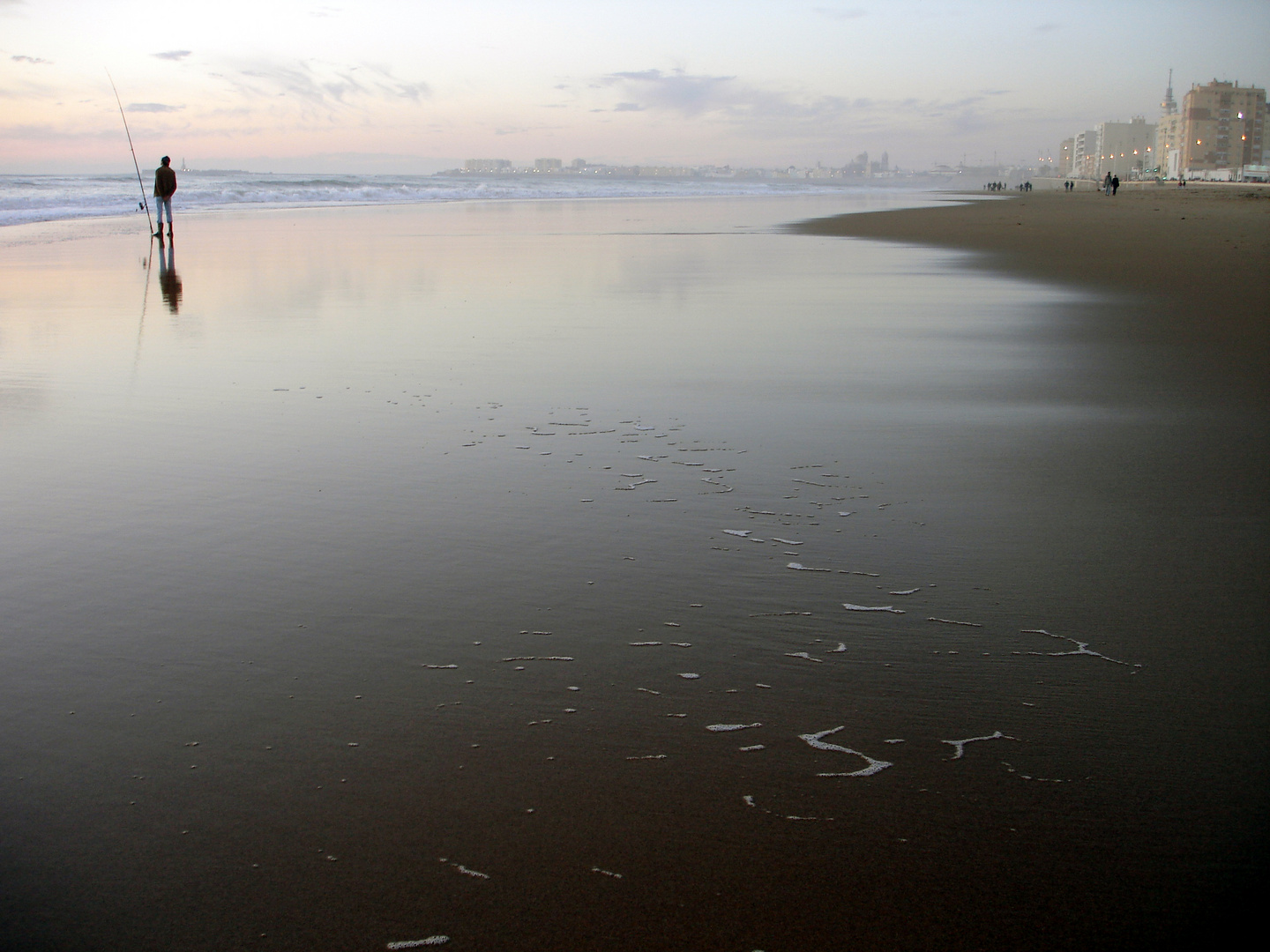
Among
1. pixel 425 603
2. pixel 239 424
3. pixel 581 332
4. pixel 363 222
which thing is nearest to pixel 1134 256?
pixel 581 332

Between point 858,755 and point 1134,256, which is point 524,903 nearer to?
point 858,755

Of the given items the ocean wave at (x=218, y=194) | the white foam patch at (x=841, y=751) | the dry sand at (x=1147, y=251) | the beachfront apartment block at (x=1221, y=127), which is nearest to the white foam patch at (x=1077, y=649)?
the white foam patch at (x=841, y=751)

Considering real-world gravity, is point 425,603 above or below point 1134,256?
below

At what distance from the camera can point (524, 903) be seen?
1.55 m

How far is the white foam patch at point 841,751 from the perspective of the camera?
1.88 meters

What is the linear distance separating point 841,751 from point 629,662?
56 centimetres

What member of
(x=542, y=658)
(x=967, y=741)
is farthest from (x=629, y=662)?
(x=967, y=741)

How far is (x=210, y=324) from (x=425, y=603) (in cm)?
576

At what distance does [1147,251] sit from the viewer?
14.4 meters

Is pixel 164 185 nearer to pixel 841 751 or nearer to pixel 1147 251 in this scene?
pixel 1147 251

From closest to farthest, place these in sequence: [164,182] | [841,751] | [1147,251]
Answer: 1. [841,751]
2. [1147,251]
3. [164,182]

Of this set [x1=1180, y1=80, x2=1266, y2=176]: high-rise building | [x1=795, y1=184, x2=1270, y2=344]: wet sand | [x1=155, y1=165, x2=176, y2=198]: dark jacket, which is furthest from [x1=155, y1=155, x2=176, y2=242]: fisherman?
[x1=1180, y1=80, x2=1266, y2=176]: high-rise building

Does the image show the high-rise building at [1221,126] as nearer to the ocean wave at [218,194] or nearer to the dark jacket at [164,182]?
the ocean wave at [218,194]

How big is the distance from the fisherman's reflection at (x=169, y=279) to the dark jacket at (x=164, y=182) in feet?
6.38
